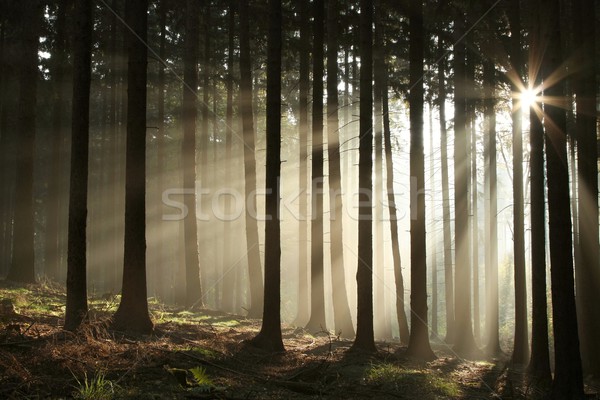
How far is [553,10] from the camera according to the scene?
29.3ft

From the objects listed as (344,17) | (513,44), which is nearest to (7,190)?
(344,17)

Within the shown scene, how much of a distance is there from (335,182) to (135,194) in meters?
7.34

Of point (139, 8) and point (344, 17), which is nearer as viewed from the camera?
point (139, 8)

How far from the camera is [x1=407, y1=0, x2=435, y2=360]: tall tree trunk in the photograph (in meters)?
12.9

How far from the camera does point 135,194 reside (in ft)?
34.7

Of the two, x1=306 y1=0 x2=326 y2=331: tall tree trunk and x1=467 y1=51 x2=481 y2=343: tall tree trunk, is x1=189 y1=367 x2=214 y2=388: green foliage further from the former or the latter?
x1=467 y1=51 x2=481 y2=343: tall tree trunk

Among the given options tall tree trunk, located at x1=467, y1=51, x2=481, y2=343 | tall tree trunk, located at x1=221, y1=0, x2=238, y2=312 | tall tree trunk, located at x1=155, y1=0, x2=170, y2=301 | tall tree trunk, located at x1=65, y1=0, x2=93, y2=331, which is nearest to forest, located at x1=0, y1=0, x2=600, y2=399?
tall tree trunk, located at x1=65, y1=0, x2=93, y2=331

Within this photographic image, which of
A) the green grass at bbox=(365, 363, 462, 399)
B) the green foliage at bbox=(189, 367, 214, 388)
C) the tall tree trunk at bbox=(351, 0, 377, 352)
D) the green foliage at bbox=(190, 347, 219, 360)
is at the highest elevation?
the tall tree trunk at bbox=(351, 0, 377, 352)

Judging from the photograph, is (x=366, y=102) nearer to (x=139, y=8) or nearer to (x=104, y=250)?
(x=139, y=8)

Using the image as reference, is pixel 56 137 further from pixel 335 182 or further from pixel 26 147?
pixel 335 182

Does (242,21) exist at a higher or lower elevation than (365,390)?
higher

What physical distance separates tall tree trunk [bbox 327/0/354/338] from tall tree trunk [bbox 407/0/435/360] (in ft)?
9.91

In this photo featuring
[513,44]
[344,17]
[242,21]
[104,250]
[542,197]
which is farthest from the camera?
[104,250]

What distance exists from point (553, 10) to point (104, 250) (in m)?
28.6
